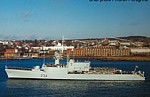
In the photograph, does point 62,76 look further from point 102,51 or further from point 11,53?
point 11,53

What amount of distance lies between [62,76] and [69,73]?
0.90 metres

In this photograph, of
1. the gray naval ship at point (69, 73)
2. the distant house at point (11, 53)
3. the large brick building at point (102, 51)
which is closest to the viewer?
the gray naval ship at point (69, 73)

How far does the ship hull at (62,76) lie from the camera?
4200 cm

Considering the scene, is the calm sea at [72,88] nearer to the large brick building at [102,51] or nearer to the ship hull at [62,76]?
the ship hull at [62,76]

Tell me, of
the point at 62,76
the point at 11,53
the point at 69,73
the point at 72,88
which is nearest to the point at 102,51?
the point at 11,53

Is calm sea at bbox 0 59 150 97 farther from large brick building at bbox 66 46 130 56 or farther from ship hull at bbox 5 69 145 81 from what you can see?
large brick building at bbox 66 46 130 56

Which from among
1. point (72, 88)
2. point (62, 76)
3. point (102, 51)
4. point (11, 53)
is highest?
point (62, 76)

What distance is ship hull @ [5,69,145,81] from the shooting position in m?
42.0

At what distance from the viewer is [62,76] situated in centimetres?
4203

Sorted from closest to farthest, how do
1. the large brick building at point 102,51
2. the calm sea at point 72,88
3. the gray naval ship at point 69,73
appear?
the calm sea at point 72,88
the gray naval ship at point 69,73
the large brick building at point 102,51

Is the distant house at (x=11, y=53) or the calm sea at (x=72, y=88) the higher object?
the calm sea at (x=72, y=88)

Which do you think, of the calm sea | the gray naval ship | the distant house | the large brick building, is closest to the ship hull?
the gray naval ship

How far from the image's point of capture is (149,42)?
171 meters

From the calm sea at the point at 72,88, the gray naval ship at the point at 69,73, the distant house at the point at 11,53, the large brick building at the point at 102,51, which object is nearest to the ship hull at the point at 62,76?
the gray naval ship at the point at 69,73
